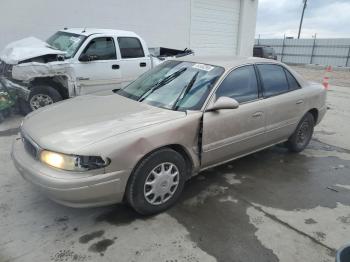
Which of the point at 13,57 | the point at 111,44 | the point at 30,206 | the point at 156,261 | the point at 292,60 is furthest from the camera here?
the point at 292,60

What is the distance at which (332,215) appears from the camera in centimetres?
334

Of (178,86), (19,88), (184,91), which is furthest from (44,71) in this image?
(184,91)

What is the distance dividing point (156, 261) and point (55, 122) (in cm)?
166

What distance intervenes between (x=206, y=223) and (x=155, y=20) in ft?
32.3

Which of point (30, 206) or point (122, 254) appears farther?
point (30, 206)

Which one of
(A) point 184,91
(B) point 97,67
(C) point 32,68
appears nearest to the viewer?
(A) point 184,91

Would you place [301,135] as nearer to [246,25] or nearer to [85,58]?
[85,58]

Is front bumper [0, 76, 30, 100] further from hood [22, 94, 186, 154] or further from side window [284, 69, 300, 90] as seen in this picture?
side window [284, 69, 300, 90]

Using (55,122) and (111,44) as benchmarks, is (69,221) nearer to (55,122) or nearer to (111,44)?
(55,122)

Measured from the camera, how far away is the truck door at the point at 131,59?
7.15 meters

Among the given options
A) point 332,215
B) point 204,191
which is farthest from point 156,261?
point 332,215

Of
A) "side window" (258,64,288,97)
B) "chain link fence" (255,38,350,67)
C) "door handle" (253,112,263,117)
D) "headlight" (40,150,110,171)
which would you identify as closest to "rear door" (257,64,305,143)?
"side window" (258,64,288,97)

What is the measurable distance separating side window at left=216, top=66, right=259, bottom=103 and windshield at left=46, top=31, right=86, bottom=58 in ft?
13.3

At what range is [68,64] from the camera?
6.29m
